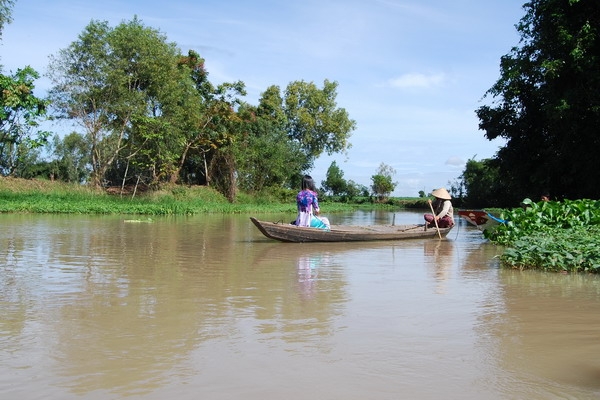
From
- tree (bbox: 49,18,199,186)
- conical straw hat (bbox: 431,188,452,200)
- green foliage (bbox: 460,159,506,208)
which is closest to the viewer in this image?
conical straw hat (bbox: 431,188,452,200)

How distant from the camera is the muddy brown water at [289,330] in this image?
3.42m

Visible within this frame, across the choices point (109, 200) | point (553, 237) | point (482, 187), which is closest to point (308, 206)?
point (553, 237)

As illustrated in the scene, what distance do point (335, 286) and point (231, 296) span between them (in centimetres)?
141

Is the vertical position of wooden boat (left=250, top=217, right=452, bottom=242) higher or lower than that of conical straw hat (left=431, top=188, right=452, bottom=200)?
lower

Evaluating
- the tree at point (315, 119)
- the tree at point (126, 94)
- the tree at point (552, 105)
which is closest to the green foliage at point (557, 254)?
the tree at point (552, 105)

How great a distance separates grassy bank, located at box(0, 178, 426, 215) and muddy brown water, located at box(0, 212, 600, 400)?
12786mm

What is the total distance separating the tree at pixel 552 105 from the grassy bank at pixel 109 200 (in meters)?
12.8

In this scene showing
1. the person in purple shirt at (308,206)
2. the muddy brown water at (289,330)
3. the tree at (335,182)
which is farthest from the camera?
the tree at (335,182)

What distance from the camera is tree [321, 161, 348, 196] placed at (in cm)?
4891

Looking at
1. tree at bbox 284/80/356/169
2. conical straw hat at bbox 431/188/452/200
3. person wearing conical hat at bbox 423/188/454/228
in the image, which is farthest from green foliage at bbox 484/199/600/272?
tree at bbox 284/80/356/169

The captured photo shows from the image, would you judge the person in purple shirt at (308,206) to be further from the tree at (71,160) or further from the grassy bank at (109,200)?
the tree at (71,160)

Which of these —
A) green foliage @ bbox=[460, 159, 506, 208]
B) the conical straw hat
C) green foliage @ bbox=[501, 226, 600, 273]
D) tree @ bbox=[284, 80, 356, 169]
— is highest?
tree @ bbox=[284, 80, 356, 169]

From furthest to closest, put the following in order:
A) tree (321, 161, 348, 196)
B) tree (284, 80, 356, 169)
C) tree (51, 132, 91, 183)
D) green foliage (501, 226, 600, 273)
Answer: tree (321, 161, 348, 196) < tree (284, 80, 356, 169) < tree (51, 132, 91, 183) < green foliage (501, 226, 600, 273)

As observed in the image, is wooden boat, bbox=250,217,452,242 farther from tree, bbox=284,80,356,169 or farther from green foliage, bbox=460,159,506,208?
tree, bbox=284,80,356,169
